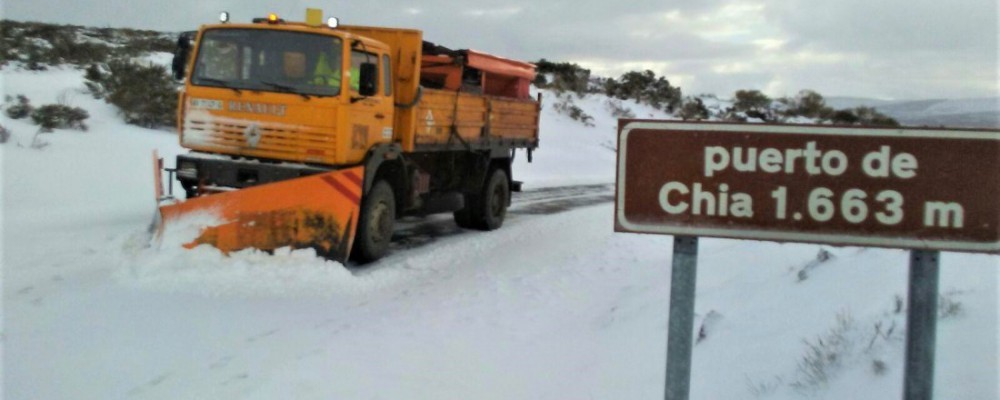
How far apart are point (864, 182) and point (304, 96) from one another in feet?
21.2

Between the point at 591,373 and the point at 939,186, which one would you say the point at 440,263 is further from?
the point at 939,186

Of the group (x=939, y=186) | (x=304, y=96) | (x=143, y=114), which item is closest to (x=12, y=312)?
(x=304, y=96)

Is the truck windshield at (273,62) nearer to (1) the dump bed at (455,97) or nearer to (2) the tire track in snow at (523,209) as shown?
(1) the dump bed at (455,97)

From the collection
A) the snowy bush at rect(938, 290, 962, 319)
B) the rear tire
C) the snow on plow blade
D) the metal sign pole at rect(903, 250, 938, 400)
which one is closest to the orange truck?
the snow on plow blade

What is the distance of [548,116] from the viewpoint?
34281 millimetres

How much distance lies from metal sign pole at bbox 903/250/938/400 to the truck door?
642cm

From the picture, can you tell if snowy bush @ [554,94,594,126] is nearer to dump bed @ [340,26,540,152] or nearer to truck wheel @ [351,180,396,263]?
dump bed @ [340,26,540,152]

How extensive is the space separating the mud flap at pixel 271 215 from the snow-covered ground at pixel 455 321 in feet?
0.65

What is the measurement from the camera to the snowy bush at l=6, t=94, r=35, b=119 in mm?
15688

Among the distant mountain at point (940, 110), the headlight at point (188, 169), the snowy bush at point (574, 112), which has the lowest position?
the headlight at point (188, 169)

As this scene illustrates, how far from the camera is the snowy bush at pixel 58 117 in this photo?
15.3 metres

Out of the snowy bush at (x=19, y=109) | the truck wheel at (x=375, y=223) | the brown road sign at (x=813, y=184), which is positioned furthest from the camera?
the snowy bush at (x=19, y=109)

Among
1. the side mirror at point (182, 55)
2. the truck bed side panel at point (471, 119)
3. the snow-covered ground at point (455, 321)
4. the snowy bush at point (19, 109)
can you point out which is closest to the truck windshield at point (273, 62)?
the side mirror at point (182, 55)

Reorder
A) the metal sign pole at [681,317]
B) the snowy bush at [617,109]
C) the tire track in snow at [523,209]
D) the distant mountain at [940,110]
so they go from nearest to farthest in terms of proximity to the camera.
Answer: the metal sign pole at [681,317] → the distant mountain at [940,110] → the tire track in snow at [523,209] → the snowy bush at [617,109]
